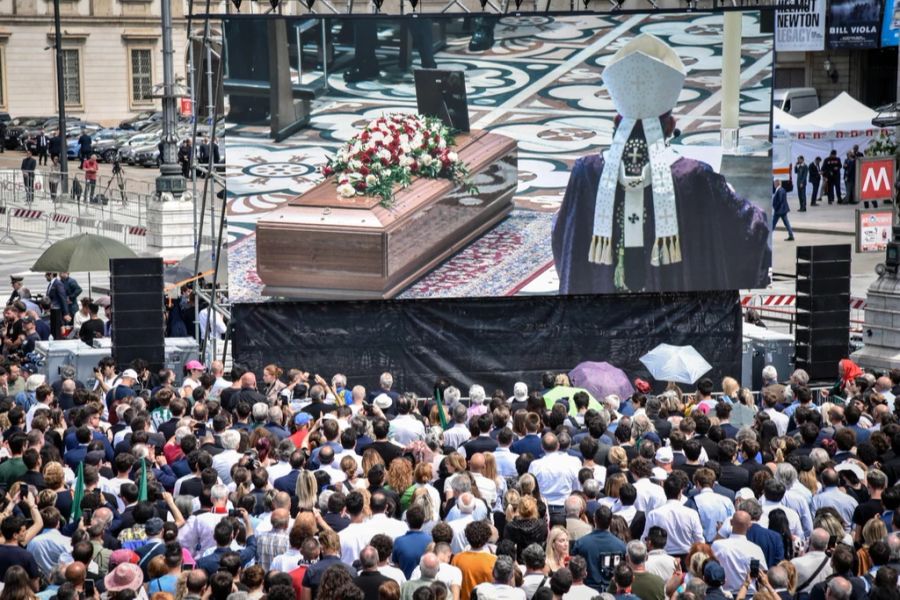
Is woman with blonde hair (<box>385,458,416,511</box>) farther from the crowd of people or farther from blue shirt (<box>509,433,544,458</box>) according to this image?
blue shirt (<box>509,433,544,458</box>)

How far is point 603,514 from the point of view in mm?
9578

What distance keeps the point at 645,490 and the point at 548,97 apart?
30.4ft

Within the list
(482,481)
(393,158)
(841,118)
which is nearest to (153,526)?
(482,481)

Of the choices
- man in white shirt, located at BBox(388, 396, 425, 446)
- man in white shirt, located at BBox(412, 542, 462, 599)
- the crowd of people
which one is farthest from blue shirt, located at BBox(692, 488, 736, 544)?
man in white shirt, located at BBox(388, 396, 425, 446)

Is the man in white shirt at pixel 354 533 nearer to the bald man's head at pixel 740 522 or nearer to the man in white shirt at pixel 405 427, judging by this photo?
the bald man's head at pixel 740 522

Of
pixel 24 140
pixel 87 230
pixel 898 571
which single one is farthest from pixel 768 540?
pixel 24 140

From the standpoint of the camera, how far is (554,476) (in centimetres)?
1145

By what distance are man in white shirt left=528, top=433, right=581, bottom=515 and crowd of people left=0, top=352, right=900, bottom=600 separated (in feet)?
0.06

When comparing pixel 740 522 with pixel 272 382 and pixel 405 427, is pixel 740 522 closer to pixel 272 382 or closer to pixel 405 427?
pixel 405 427

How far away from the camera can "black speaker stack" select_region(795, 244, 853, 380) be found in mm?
19297

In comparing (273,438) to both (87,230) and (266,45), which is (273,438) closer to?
(266,45)

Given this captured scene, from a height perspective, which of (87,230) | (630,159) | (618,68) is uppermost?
(618,68)

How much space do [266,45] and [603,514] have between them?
10.4m

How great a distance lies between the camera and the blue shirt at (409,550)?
9547 mm
